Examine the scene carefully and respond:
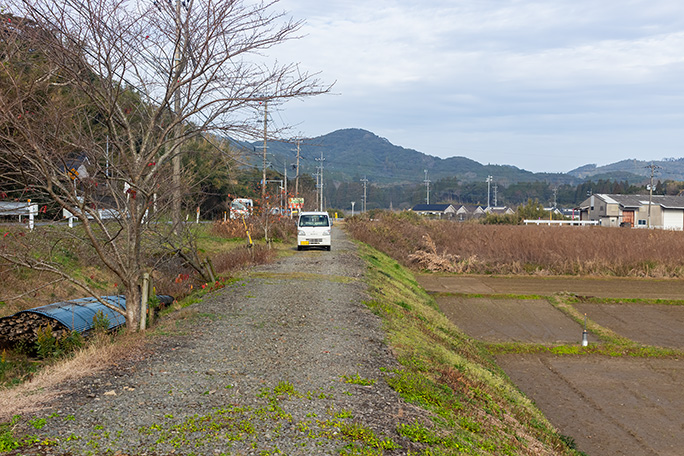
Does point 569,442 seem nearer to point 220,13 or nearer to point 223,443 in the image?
point 223,443

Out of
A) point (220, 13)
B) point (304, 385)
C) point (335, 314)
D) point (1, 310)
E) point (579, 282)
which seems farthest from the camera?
point (579, 282)

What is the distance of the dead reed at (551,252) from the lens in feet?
107

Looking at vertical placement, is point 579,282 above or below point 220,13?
below

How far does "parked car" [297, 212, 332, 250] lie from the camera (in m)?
26.3

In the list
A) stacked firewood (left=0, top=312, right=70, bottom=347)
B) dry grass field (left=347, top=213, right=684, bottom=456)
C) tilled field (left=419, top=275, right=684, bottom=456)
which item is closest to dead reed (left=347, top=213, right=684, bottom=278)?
dry grass field (left=347, top=213, right=684, bottom=456)

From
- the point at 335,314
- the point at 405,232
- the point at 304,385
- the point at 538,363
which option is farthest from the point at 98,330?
the point at 405,232

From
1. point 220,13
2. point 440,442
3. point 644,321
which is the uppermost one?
point 220,13

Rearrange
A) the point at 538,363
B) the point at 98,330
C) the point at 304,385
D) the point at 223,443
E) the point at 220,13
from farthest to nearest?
1. the point at 538,363
2. the point at 98,330
3. the point at 220,13
4. the point at 304,385
5. the point at 223,443

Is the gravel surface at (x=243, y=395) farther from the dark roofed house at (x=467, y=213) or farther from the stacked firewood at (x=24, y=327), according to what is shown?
the dark roofed house at (x=467, y=213)

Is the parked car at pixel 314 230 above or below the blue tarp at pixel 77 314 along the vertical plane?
above

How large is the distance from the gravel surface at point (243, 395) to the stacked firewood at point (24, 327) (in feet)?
6.74

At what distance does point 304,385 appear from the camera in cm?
702

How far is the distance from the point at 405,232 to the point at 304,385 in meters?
37.1

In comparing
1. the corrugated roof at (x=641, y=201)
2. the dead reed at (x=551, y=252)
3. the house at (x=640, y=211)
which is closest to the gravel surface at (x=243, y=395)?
the dead reed at (x=551, y=252)
